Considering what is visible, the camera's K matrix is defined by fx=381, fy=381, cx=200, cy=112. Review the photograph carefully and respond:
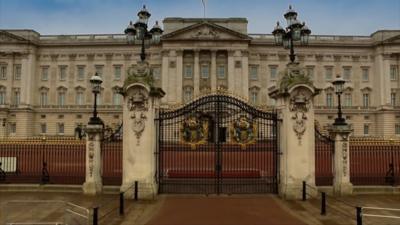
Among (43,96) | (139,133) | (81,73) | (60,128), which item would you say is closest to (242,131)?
(139,133)

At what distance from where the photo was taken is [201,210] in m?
13.2

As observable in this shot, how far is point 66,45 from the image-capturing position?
76.8m

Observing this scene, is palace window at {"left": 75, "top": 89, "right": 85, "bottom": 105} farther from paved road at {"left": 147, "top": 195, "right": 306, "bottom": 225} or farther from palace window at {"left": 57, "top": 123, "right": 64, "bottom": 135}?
paved road at {"left": 147, "top": 195, "right": 306, "bottom": 225}

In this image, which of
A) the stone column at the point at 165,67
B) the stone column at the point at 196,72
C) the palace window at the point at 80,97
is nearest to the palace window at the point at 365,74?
the stone column at the point at 196,72

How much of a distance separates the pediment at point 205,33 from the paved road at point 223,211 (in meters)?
59.1

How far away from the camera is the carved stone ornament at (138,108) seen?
53.2 feet

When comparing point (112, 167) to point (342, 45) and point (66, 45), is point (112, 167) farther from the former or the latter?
point (342, 45)

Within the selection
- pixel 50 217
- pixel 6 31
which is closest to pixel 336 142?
pixel 50 217

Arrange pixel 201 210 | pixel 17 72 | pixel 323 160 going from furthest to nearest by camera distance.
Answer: pixel 17 72
pixel 323 160
pixel 201 210

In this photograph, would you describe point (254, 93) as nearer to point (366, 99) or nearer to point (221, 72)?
point (221, 72)

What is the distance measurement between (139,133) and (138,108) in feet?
3.52

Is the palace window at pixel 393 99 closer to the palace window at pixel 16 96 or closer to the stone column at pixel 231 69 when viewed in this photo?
the stone column at pixel 231 69

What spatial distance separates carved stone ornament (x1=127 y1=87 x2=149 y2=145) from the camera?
16.2m

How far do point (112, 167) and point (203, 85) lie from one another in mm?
50693
